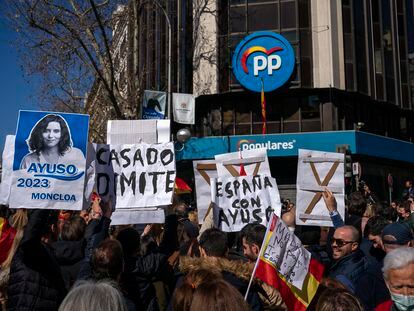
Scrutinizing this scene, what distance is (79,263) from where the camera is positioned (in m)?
4.74

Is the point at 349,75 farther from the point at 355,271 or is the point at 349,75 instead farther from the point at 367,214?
the point at 355,271

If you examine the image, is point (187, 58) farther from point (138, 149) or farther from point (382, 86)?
point (138, 149)

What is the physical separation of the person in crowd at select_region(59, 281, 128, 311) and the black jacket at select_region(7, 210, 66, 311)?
162cm

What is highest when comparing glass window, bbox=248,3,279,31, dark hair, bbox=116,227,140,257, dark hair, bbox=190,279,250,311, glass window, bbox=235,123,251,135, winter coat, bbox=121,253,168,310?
glass window, bbox=248,3,279,31

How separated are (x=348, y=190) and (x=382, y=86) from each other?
15102 mm

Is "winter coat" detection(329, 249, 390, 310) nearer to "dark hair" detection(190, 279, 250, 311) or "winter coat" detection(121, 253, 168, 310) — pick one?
"winter coat" detection(121, 253, 168, 310)

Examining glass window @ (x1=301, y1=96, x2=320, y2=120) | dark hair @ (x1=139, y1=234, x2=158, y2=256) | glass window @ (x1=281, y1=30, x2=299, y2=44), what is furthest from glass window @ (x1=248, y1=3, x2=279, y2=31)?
dark hair @ (x1=139, y1=234, x2=158, y2=256)

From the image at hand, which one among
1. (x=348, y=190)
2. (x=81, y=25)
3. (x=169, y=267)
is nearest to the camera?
(x=169, y=267)

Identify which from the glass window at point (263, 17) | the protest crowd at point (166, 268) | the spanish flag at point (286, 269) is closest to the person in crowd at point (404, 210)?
the protest crowd at point (166, 268)

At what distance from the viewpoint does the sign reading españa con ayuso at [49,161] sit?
214 inches

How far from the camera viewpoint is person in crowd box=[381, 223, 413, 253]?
4.48 metres

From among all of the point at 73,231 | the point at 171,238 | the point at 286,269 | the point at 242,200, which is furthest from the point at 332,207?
the point at 73,231

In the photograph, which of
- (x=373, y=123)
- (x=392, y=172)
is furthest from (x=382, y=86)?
(x=392, y=172)

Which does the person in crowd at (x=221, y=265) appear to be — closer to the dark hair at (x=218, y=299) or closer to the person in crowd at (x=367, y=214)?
the dark hair at (x=218, y=299)
